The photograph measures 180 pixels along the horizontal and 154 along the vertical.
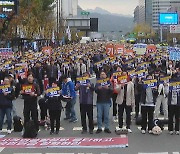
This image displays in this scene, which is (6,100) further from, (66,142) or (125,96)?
(125,96)

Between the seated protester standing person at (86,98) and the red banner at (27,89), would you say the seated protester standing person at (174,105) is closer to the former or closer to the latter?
the seated protester standing person at (86,98)

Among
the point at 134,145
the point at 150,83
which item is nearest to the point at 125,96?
the point at 150,83

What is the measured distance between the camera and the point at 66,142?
12000 millimetres

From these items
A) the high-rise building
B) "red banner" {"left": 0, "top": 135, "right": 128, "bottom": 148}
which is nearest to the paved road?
"red banner" {"left": 0, "top": 135, "right": 128, "bottom": 148}

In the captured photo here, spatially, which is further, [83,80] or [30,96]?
[83,80]

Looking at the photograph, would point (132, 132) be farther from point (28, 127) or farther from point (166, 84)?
point (28, 127)

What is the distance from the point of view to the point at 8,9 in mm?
31406

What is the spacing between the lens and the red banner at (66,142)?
457 inches

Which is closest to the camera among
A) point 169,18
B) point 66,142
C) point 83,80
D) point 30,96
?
point 66,142

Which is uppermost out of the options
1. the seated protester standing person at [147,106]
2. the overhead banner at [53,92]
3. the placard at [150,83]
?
the placard at [150,83]

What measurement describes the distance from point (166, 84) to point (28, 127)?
433cm

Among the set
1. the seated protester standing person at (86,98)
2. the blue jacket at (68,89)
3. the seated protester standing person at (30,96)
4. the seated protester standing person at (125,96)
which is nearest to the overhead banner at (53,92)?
the seated protester standing person at (30,96)

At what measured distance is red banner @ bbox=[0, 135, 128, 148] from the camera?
1161 centimetres

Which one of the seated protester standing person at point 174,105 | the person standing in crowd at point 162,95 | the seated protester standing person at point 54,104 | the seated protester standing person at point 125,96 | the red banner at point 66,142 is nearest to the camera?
the red banner at point 66,142
